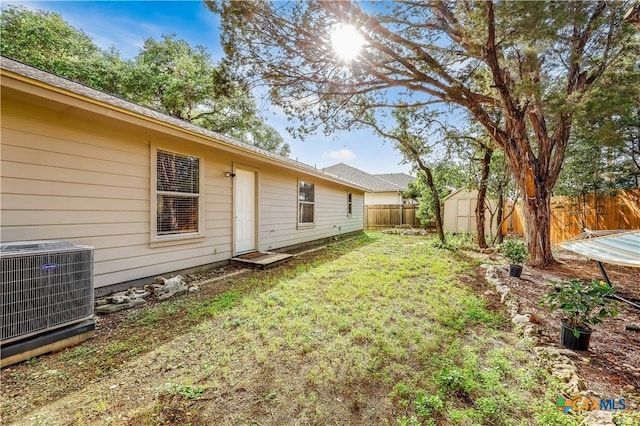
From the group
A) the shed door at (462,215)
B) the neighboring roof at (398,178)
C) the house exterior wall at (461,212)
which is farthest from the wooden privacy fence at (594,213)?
the neighboring roof at (398,178)

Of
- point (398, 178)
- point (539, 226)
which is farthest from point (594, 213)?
point (398, 178)

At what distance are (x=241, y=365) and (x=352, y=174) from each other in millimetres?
20116

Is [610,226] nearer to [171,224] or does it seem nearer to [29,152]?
[171,224]

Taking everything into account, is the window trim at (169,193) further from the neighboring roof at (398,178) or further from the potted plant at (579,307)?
the neighboring roof at (398,178)

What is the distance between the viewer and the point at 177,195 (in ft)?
14.9

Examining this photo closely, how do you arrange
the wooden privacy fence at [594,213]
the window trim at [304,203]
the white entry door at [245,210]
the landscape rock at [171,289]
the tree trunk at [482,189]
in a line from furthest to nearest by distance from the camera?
the window trim at [304,203], the tree trunk at [482,189], the wooden privacy fence at [594,213], the white entry door at [245,210], the landscape rock at [171,289]

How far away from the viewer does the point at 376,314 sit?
337 cm

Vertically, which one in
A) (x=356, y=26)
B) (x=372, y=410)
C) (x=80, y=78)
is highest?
(x=80, y=78)

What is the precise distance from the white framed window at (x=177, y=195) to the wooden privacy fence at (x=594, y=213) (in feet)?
26.3

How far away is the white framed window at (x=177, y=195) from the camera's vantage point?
430cm

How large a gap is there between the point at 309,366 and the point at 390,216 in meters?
15.1

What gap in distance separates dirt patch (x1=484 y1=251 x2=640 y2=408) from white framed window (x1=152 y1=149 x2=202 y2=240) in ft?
17.5

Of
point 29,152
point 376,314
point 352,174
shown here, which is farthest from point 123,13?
point 352,174

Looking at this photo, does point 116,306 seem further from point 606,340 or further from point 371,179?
point 371,179
